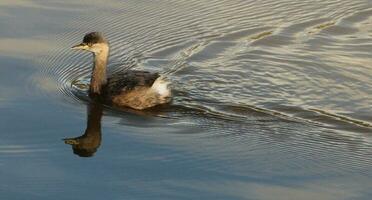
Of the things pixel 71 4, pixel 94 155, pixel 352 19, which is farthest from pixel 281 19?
pixel 94 155

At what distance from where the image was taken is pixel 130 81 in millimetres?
11367

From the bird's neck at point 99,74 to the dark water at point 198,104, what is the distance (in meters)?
0.18

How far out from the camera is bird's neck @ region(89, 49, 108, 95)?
37.6ft

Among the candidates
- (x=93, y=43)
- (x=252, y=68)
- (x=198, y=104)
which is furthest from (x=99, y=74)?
(x=252, y=68)

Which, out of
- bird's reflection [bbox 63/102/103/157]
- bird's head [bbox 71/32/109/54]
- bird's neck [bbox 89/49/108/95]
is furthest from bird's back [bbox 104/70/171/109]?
bird's reflection [bbox 63/102/103/157]

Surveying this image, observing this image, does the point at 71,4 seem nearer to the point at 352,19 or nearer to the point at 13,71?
the point at 13,71

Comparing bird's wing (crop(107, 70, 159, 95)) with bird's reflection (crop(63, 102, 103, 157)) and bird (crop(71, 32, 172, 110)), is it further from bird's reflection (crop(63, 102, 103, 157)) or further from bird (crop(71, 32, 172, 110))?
bird's reflection (crop(63, 102, 103, 157))

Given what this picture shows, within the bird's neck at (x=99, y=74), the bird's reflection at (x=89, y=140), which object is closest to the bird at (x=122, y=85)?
the bird's neck at (x=99, y=74)

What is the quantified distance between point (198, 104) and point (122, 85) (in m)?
0.90

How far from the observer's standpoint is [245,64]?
1222cm

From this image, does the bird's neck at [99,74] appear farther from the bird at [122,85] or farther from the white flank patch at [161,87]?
the white flank patch at [161,87]

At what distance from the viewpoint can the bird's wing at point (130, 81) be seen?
11297mm

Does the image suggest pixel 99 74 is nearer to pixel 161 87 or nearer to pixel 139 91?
pixel 139 91

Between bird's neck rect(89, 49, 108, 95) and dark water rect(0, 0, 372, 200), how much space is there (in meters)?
0.18
